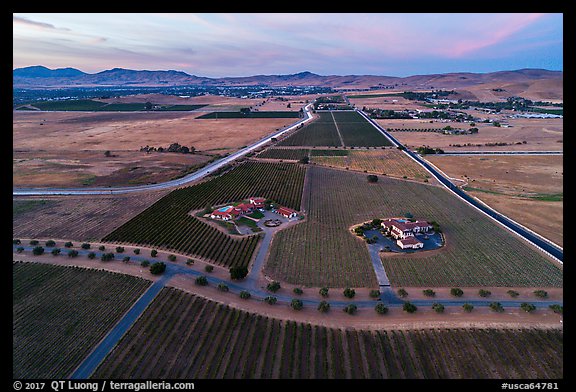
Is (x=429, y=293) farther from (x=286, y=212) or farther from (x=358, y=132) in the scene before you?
(x=358, y=132)

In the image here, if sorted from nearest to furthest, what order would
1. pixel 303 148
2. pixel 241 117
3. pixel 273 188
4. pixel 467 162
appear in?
pixel 273 188 < pixel 467 162 < pixel 303 148 < pixel 241 117

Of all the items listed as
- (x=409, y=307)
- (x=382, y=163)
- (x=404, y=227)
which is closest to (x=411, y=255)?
(x=404, y=227)

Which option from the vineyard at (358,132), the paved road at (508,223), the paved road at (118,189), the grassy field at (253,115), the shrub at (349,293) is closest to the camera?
Result: the shrub at (349,293)

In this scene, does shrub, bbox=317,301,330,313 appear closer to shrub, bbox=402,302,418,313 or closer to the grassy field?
shrub, bbox=402,302,418,313

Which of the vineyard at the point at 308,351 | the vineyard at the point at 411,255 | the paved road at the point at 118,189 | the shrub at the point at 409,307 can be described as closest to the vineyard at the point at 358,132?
the paved road at the point at 118,189

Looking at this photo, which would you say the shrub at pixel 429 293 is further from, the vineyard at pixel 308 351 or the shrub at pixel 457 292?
the vineyard at pixel 308 351
